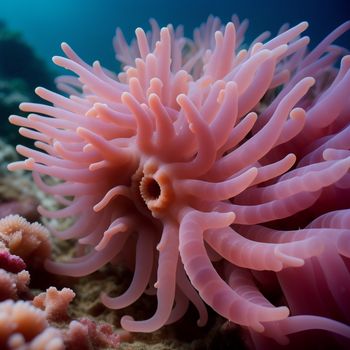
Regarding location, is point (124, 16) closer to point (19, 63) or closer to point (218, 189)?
point (19, 63)

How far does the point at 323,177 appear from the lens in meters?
1.32

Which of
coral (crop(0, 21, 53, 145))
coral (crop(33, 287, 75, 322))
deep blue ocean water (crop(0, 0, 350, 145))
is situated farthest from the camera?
coral (crop(0, 21, 53, 145))

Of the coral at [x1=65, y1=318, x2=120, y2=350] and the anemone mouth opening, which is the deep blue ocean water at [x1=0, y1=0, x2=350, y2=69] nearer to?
the anemone mouth opening

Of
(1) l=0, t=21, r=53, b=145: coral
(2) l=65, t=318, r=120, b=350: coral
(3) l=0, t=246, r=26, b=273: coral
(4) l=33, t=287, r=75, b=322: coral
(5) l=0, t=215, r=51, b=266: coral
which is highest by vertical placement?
(1) l=0, t=21, r=53, b=145: coral

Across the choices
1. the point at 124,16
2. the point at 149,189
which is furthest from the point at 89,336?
the point at 124,16

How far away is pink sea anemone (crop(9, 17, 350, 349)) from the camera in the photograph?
4.40 ft

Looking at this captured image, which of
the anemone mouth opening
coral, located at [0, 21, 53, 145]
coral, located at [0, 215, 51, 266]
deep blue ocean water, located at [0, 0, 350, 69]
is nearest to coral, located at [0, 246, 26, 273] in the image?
coral, located at [0, 215, 51, 266]

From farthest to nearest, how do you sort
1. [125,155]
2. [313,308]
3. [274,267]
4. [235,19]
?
[235,19], [125,155], [313,308], [274,267]

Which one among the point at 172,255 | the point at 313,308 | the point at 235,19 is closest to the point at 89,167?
the point at 172,255

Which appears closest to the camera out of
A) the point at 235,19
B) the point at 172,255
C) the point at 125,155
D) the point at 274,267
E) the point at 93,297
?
the point at 274,267

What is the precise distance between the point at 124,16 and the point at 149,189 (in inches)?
783

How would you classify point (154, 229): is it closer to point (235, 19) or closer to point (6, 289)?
point (6, 289)

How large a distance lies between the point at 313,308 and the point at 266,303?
0.21 metres

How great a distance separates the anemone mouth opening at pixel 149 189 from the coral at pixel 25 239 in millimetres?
598
